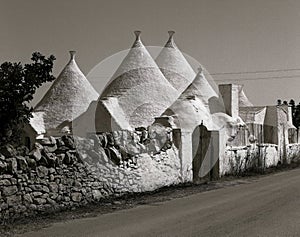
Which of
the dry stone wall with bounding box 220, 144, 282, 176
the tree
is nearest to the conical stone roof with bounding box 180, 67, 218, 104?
the dry stone wall with bounding box 220, 144, 282, 176

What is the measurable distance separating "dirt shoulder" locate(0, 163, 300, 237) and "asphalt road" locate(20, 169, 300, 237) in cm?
32

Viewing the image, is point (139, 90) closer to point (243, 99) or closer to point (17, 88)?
point (17, 88)

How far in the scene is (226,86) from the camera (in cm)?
2783


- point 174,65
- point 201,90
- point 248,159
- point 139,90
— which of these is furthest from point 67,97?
point 248,159

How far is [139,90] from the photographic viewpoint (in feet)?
89.2

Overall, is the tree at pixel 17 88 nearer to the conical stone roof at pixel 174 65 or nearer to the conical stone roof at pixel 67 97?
the conical stone roof at pixel 67 97

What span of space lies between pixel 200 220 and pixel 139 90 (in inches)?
732

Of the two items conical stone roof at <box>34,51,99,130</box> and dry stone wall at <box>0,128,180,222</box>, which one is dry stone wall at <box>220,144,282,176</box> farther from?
conical stone roof at <box>34,51,99,130</box>

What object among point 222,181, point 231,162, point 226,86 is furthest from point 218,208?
point 226,86

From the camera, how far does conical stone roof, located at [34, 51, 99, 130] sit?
2742cm

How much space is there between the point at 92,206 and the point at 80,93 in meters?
18.4

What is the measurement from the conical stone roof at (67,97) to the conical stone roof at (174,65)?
5700 mm

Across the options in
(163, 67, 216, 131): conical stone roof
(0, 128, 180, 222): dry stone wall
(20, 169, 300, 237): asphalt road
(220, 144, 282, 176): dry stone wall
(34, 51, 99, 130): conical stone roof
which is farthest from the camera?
(34, 51, 99, 130): conical stone roof

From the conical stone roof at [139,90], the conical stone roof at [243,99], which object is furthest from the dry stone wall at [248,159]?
A: the conical stone roof at [243,99]
